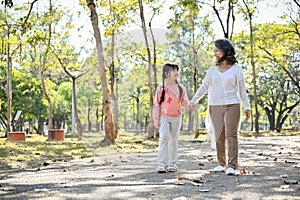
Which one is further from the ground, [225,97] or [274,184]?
[225,97]

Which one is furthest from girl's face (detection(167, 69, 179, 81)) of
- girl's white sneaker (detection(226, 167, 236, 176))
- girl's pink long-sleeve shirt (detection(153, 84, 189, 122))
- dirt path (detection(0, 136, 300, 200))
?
girl's white sneaker (detection(226, 167, 236, 176))

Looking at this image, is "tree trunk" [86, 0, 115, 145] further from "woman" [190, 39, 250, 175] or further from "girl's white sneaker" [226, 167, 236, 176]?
"girl's white sneaker" [226, 167, 236, 176]

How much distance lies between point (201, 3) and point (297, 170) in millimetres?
18094

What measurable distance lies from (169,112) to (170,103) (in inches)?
5.7

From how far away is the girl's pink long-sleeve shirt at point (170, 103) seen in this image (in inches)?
295

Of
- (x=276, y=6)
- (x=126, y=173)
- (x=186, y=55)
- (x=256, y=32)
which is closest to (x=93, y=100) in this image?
(x=186, y=55)

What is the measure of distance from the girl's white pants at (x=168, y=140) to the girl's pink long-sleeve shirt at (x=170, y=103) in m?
0.08

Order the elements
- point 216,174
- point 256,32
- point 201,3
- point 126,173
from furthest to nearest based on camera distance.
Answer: point 256,32 → point 201,3 → point 126,173 → point 216,174

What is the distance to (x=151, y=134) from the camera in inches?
1001

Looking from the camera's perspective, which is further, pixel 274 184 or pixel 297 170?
pixel 297 170

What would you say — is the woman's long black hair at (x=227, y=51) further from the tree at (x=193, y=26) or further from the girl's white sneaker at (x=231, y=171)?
the tree at (x=193, y=26)

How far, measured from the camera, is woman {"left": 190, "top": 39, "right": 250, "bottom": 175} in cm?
679

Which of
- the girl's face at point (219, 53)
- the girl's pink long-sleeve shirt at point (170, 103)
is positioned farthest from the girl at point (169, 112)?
the girl's face at point (219, 53)

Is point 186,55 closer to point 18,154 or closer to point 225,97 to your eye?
point 18,154
